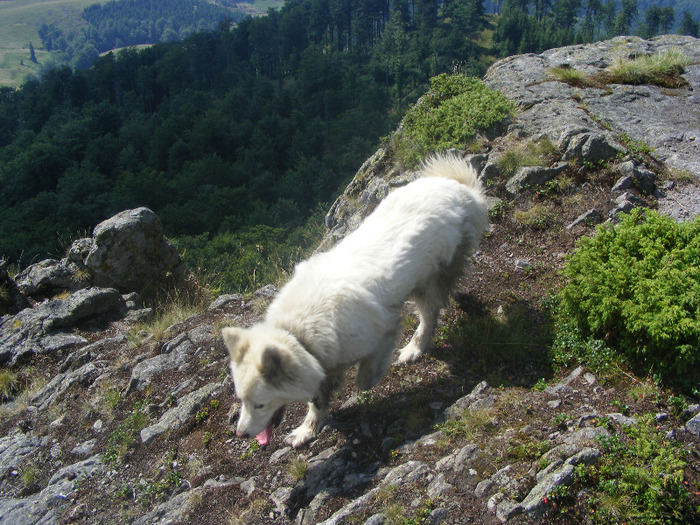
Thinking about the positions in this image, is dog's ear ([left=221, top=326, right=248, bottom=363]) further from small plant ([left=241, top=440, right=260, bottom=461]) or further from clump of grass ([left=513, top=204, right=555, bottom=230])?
clump of grass ([left=513, top=204, right=555, bottom=230])

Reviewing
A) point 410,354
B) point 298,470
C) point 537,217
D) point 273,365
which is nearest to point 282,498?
point 298,470

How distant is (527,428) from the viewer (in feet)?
13.4

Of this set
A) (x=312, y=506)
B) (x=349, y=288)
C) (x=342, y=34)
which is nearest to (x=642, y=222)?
(x=349, y=288)

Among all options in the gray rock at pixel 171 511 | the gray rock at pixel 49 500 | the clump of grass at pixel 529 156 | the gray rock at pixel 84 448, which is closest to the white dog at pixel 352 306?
the gray rock at pixel 171 511

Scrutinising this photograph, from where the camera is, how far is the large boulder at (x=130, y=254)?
→ 1003cm

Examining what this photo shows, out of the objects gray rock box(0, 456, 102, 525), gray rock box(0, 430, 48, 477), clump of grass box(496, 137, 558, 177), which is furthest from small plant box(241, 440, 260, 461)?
clump of grass box(496, 137, 558, 177)

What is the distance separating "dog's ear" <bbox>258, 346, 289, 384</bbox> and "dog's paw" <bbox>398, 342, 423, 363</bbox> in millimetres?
2078

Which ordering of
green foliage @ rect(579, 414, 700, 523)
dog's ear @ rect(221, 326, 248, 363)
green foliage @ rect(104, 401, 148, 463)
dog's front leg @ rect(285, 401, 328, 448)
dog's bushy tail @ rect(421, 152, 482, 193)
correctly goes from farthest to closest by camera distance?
dog's bushy tail @ rect(421, 152, 482, 193) → green foliage @ rect(104, 401, 148, 463) → dog's front leg @ rect(285, 401, 328, 448) → dog's ear @ rect(221, 326, 248, 363) → green foliage @ rect(579, 414, 700, 523)

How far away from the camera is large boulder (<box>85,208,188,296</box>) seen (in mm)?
10031

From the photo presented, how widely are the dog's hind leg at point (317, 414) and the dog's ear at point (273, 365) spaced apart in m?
0.63

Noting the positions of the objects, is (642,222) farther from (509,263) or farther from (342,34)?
(342,34)

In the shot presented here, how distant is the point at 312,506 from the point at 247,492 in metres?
0.73

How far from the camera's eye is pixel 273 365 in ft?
13.6

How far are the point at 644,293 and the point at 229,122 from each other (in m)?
67.4
